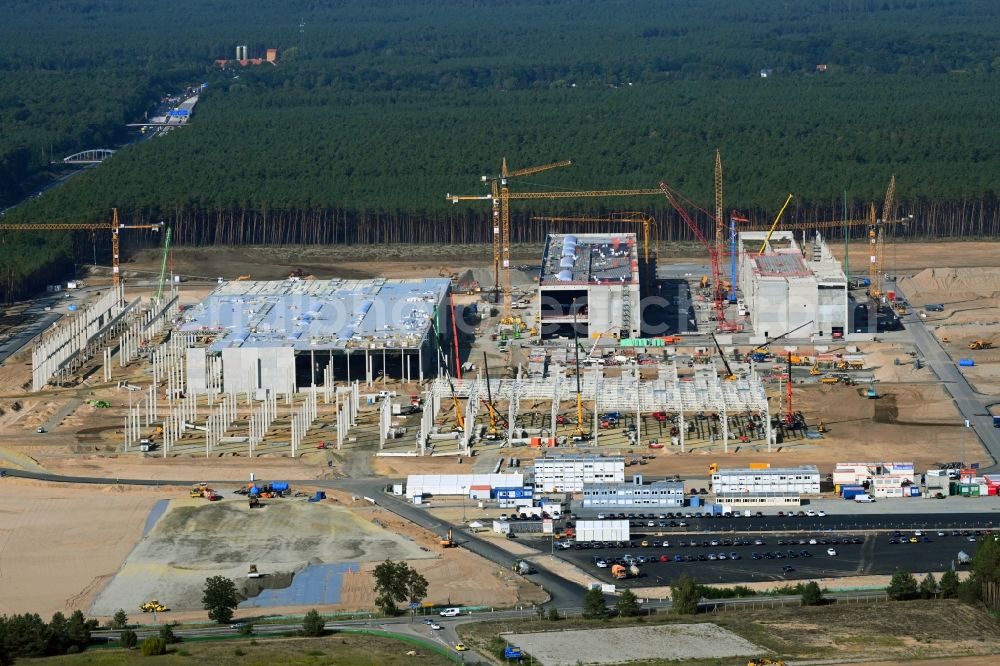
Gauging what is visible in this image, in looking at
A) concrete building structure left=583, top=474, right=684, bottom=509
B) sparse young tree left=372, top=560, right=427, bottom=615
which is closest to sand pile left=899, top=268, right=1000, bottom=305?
concrete building structure left=583, top=474, right=684, bottom=509

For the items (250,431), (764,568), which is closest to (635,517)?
(764,568)

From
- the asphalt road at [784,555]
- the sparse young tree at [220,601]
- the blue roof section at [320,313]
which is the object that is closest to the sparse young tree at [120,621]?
the sparse young tree at [220,601]

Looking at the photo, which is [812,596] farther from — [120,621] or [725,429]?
[120,621]

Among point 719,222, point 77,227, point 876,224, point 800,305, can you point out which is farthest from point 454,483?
point 876,224

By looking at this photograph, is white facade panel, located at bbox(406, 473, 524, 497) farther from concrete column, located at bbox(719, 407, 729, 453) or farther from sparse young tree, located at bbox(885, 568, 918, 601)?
sparse young tree, located at bbox(885, 568, 918, 601)

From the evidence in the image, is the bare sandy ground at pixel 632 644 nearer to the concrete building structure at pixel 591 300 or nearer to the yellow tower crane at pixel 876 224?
the concrete building structure at pixel 591 300

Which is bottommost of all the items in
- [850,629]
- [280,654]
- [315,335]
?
[280,654]
